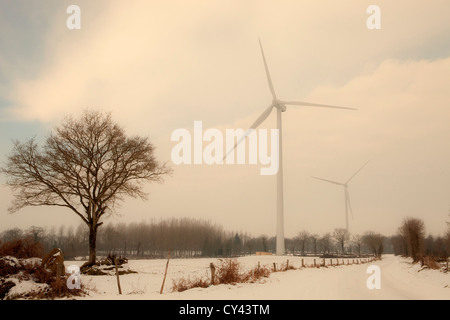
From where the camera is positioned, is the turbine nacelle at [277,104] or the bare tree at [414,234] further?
the bare tree at [414,234]

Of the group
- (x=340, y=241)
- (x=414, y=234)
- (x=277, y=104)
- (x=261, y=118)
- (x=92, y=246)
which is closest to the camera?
(x=92, y=246)

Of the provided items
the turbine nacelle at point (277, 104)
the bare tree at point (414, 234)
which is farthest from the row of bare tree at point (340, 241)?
the turbine nacelle at point (277, 104)

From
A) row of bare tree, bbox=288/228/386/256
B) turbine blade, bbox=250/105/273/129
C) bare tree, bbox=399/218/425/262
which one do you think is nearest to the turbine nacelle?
turbine blade, bbox=250/105/273/129

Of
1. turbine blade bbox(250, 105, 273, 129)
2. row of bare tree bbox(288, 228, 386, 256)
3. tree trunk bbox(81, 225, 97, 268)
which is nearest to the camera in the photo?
tree trunk bbox(81, 225, 97, 268)

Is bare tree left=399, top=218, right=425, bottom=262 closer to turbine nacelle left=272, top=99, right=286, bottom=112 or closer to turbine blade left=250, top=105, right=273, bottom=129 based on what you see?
turbine nacelle left=272, top=99, right=286, bottom=112

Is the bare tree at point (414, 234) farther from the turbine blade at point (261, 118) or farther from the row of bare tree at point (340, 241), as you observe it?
the row of bare tree at point (340, 241)

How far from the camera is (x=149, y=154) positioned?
30531mm

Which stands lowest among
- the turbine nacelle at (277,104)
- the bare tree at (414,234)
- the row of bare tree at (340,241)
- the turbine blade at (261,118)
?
the row of bare tree at (340,241)

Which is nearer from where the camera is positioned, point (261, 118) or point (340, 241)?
point (261, 118)

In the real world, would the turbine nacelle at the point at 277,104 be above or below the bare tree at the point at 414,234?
above

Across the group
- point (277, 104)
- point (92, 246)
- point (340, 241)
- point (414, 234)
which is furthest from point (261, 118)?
point (340, 241)

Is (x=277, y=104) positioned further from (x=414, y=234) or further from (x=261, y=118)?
(x=414, y=234)

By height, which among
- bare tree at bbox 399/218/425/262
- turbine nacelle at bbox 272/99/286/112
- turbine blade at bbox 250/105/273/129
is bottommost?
bare tree at bbox 399/218/425/262
